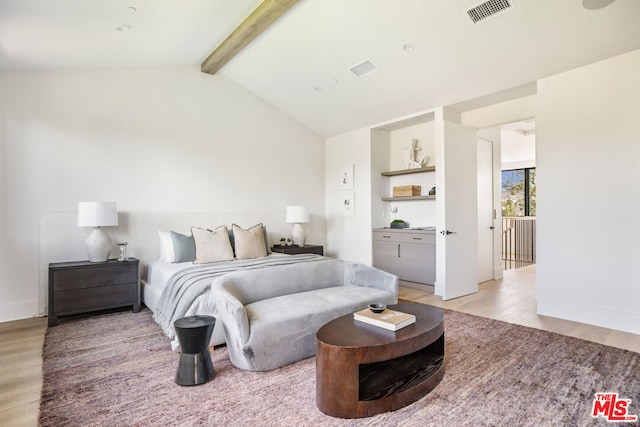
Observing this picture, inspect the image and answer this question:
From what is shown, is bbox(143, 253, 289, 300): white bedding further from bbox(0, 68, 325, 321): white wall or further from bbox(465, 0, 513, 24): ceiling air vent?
bbox(465, 0, 513, 24): ceiling air vent

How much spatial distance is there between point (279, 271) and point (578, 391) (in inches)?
92.0

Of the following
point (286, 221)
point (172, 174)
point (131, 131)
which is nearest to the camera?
point (131, 131)

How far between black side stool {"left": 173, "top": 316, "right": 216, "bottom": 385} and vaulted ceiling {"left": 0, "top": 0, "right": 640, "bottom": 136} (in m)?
2.72

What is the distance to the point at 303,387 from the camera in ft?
7.22

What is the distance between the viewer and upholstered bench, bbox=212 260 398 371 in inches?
94.5

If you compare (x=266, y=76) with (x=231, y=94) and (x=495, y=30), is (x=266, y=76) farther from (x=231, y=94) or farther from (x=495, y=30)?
(x=495, y=30)

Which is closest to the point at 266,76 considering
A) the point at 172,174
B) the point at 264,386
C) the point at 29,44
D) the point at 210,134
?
the point at 210,134

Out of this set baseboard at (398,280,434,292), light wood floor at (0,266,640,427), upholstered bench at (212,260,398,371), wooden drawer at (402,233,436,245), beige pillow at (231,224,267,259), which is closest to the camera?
light wood floor at (0,266,640,427)

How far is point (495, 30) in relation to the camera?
3168mm

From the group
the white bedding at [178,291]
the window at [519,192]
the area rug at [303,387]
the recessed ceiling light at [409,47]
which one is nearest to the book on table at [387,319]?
the area rug at [303,387]

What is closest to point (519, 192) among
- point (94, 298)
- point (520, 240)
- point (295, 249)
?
point (520, 240)

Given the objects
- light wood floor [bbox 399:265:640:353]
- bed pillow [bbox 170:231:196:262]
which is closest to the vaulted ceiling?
bed pillow [bbox 170:231:196:262]

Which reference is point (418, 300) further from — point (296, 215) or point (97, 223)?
point (97, 223)

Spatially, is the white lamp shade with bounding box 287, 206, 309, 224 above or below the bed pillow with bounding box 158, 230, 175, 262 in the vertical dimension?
above
